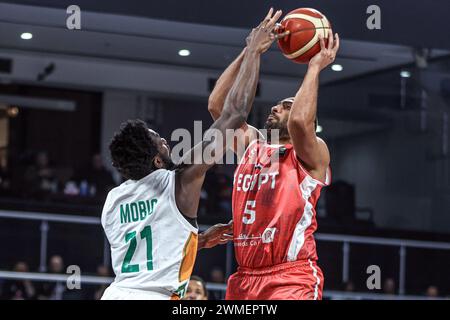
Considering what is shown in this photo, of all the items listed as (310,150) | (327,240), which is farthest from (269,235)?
(327,240)

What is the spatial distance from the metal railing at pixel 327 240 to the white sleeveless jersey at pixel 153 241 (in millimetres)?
6625

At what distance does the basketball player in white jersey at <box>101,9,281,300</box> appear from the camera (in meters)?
4.57

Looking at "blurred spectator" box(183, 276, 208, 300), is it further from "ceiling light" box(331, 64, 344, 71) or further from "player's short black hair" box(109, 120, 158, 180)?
"ceiling light" box(331, 64, 344, 71)

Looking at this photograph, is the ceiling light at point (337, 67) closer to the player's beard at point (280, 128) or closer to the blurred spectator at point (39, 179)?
the blurred spectator at point (39, 179)

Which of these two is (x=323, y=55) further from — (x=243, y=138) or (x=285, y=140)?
(x=243, y=138)

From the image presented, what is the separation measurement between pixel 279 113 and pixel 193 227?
1.18 metres

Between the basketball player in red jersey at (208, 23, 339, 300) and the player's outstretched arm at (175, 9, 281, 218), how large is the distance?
1.24ft

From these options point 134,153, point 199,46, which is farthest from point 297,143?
point 199,46

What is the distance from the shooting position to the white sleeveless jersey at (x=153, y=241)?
4.57 meters

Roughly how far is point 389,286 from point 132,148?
8.78m

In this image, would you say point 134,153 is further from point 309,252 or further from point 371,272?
point 371,272

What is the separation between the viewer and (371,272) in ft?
41.7

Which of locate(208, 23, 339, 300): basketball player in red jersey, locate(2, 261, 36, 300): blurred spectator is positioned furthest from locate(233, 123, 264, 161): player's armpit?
locate(2, 261, 36, 300): blurred spectator

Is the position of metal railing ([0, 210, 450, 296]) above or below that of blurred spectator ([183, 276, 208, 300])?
above
